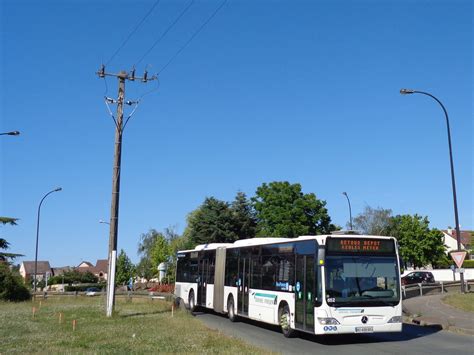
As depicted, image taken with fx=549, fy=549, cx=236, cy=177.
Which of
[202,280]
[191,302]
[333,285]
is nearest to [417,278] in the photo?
[191,302]

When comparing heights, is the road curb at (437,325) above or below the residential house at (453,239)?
below

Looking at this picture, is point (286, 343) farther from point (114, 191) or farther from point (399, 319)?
point (114, 191)

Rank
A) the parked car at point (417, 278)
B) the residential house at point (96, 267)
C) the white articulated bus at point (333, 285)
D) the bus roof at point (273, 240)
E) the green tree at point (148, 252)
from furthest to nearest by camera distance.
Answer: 1. the residential house at point (96, 267)
2. the green tree at point (148, 252)
3. the parked car at point (417, 278)
4. the bus roof at point (273, 240)
5. the white articulated bus at point (333, 285)

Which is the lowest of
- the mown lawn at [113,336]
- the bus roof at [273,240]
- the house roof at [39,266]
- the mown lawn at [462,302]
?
the mown lawn at [113,336]

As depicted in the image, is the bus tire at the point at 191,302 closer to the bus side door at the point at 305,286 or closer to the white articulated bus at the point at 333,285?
the white articulated bus at the point at 333,285

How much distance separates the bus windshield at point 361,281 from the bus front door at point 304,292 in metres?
0.60

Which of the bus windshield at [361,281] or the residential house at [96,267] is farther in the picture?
the residential house at [96,267]

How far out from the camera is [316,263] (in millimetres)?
15289

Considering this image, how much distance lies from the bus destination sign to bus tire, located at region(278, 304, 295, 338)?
2.88m

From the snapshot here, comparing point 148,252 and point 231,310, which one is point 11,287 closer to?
point 231,310

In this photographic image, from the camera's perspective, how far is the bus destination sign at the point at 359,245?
605 inches

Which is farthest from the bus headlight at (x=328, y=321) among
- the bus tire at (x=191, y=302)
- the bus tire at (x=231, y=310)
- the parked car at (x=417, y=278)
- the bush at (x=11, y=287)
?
the parked car at (x=417, y=278)

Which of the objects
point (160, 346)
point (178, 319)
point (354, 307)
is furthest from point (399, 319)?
point (178, 319)

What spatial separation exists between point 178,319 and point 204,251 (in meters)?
5.72
